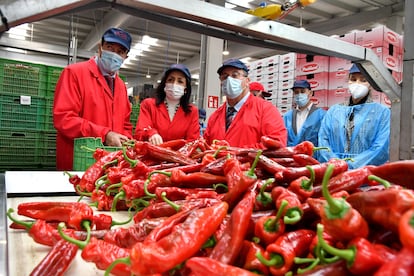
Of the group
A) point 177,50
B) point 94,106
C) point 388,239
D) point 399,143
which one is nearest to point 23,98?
point 94,106

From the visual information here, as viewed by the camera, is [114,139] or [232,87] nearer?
[114,139]

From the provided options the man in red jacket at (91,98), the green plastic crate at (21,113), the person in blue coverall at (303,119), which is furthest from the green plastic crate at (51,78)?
the person in blue coverall at (303,119)

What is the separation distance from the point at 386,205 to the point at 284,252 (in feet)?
1.05

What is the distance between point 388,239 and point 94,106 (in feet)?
12.5

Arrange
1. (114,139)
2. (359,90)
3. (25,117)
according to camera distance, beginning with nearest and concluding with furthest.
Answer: (114,139)
(359,90)
(25,117)

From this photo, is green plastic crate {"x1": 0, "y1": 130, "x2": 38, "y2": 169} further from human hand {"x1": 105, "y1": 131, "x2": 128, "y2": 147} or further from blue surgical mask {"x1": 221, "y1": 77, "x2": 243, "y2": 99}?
blue surgical mask {"x1": 221, "y1": 77, "x2": 243, "y2": 99}

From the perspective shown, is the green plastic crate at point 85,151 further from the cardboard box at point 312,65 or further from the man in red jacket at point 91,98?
the cardboard box at point 312,65

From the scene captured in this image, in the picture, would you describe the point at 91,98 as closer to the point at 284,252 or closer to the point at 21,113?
the point at 21,113

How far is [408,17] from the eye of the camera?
300cm

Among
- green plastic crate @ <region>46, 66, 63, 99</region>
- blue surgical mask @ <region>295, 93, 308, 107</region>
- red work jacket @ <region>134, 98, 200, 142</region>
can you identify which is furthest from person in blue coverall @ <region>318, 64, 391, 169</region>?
green plastic crate @ <region>46, 66, 63, 99</region>

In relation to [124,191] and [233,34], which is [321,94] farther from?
[124,191]

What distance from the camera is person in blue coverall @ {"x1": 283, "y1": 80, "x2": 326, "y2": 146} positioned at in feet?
20.3

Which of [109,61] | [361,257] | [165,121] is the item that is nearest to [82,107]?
[109,61]

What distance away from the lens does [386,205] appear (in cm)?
105
